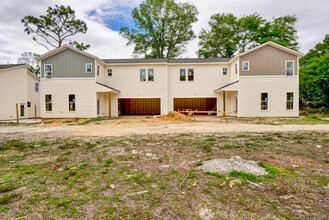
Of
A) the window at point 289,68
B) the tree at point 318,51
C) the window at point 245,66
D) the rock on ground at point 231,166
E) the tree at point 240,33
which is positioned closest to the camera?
the rock on ground at point 231,166

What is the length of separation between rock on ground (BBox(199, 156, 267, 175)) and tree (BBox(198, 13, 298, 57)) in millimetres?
30165

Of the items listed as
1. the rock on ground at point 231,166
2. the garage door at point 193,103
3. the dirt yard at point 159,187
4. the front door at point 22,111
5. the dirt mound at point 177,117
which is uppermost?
the garage door at point 193,103

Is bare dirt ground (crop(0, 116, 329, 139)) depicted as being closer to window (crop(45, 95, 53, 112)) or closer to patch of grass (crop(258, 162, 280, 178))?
patch of grass (crop(258, 162, 280, 178))

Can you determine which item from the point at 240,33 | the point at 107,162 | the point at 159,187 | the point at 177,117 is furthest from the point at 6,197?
the point at 240,33

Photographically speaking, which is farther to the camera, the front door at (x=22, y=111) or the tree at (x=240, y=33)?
the tree at (x=240, y=33)

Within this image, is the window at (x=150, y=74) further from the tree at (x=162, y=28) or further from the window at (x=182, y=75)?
the tree at (x=162, y=28)

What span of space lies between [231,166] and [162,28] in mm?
33836

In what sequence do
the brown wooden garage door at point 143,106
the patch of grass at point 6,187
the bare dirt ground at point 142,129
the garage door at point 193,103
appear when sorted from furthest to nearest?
the brown wooden garage door at point 143,106 → the garage door at point 193,103 → the bare dirt ground at point 142,129 → the patch of grass at point 6,187

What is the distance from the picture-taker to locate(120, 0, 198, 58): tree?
110ft

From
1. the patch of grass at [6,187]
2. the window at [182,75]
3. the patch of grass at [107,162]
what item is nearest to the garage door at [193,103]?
the window at [182,75]

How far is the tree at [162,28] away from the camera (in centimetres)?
3341

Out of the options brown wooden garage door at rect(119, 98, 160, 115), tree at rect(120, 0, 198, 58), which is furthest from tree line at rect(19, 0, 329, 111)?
brown wooden garage door at rect(119, 98, 160, 115)

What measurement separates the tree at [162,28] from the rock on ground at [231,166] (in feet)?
103

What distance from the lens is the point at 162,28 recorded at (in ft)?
109
